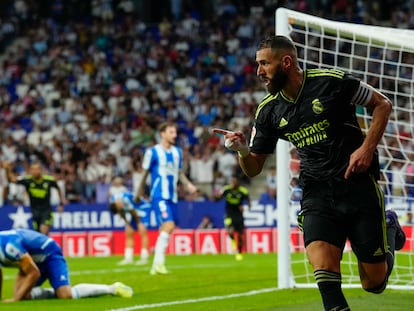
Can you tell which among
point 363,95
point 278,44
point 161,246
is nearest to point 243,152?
point 278,44

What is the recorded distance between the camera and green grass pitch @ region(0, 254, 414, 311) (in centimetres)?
1037

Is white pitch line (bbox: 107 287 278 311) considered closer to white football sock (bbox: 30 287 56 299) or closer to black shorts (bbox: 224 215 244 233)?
white football sock (bbox: 30 287 56 299)

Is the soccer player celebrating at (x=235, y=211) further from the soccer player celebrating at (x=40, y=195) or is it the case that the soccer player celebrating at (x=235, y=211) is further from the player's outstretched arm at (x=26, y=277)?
the player's outstretched arm at (x=26, y=277)

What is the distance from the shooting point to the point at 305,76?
7.16 meters

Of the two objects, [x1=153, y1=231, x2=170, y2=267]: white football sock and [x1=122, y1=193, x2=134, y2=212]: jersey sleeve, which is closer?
[x1=153, y1=231, x2=170, y2=267]: white football sock

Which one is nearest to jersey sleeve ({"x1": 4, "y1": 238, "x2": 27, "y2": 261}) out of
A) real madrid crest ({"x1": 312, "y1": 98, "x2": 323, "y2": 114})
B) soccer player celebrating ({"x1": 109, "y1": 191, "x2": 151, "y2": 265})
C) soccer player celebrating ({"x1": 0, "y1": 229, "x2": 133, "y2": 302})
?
soccer player celebrating ({"x1": 0, "y1": 229, "x2": 133, "y2": 302})

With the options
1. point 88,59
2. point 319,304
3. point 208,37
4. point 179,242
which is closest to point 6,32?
point 88,59

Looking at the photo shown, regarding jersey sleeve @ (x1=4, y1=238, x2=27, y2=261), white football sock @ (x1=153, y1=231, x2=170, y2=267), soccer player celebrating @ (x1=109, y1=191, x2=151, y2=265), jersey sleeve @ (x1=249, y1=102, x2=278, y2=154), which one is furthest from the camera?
soccer player celebrating @ (x1=109, y1=191, x2=151, y2=265)

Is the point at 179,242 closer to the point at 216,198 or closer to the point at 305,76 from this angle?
the point at 216,198

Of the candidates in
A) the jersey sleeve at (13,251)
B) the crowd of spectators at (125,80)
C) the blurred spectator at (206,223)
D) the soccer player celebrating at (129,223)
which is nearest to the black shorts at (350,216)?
the jersey sleeve at (13,251)

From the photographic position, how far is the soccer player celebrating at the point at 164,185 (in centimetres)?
1508

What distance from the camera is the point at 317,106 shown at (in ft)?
23.0

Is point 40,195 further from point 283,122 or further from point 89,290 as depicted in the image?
point 283,122

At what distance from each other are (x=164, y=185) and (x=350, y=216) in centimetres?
862
